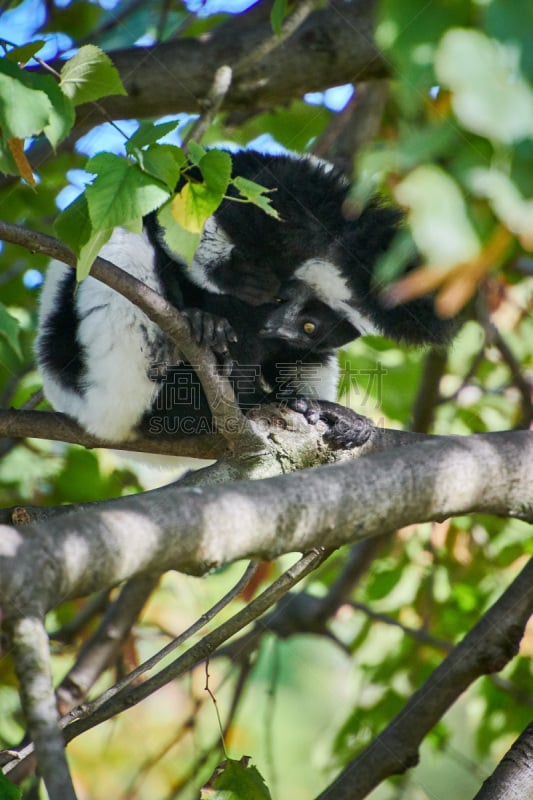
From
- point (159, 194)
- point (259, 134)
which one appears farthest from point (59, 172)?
point (159, 194)

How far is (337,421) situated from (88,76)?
167cm

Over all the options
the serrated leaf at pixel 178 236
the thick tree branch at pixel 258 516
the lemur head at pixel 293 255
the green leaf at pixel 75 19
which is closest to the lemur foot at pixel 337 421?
the lemur head at pixel 293 255

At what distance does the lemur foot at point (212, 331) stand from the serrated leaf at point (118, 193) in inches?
50.9

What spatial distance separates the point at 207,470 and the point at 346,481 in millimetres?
1059

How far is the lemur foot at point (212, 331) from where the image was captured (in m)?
3.85

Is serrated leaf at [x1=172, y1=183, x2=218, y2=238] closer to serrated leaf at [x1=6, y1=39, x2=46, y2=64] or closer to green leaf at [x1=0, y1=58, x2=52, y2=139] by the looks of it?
green leaf at [x1=0, y1=58, x2=52, y2=139]

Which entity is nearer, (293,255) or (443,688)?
(443,688)

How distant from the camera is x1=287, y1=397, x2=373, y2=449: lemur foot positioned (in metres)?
3.72

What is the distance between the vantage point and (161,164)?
8.43 feet

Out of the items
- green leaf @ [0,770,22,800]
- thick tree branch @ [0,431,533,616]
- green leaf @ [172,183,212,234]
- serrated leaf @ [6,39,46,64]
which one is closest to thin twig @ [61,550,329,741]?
green leaf @ [0,770,22,800]

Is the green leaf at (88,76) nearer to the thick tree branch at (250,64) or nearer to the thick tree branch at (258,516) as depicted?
the thick tree branch at (258,516)

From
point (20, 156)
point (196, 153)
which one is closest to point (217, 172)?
point (196, 153)

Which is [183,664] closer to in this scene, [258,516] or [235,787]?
[235,787]

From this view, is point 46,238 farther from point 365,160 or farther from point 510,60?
point 510,60
